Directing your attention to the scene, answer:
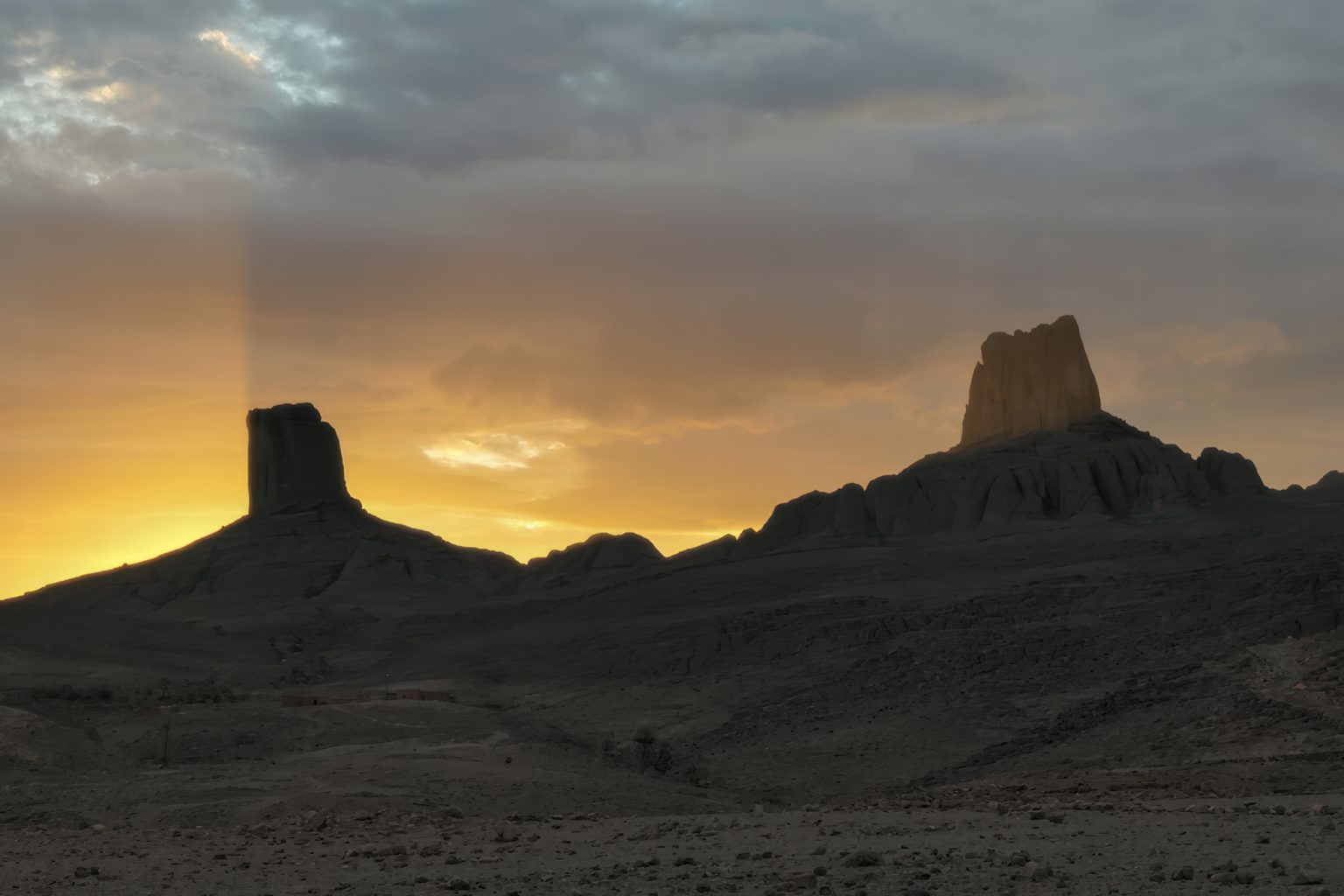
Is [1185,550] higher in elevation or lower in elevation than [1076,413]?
lower

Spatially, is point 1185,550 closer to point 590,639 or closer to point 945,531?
point 945,531

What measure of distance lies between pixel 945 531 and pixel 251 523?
6624 centimetres

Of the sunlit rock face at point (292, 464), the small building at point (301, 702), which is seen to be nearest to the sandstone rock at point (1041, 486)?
the sunlit rock face at point (292, 464)

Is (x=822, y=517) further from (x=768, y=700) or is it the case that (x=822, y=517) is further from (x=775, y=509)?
(x=768, y=700)

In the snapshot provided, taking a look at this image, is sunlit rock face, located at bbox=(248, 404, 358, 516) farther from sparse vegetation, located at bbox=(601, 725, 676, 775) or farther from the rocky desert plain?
sparse vegetation, located at bbox=(601, 725, 676, 775)

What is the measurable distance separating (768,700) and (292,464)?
9312 centimetres

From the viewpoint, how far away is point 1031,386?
12231 cm

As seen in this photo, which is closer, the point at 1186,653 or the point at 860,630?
the point at 1186,653

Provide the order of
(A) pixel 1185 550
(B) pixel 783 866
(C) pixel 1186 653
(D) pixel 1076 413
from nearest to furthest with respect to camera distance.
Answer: (B) pixel 783 866 < (C) pixel 1186 653 < (A) pixel 1185 550 < (D) pixel 1076 413

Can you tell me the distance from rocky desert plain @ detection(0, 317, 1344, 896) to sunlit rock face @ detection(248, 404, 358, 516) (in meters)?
11.7

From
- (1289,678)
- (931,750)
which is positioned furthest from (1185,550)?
(931,750)

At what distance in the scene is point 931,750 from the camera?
136 ft

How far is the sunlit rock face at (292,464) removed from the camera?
136000 millimetres

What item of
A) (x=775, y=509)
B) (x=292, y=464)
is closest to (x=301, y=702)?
(x=775, y=509)
